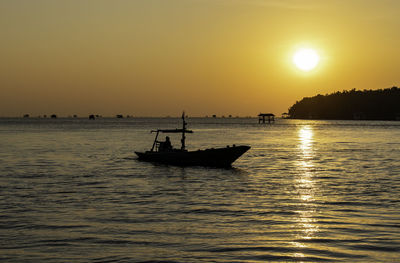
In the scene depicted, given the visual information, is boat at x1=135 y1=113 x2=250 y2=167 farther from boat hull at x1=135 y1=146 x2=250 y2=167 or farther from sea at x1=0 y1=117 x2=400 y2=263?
sea at x1=0 y1=117 x2=400 y2=263

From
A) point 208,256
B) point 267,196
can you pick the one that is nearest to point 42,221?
point 208,256

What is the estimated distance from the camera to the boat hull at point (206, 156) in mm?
46812

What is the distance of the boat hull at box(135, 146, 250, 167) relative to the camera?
154ft

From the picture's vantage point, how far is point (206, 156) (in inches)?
1858

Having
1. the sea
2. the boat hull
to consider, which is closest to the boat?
the boat hull

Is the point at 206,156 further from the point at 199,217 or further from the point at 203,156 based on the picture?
the point at 199,217

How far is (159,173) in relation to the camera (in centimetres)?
4341

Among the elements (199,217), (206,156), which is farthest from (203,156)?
(199,217)

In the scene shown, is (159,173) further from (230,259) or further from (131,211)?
(230,259)

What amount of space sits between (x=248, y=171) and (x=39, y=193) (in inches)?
787

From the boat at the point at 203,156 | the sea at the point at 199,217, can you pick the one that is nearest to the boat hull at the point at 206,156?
the boat at the point at 203,156

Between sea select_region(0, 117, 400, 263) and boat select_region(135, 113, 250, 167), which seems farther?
boat select_region(135, 113, 250, 167)

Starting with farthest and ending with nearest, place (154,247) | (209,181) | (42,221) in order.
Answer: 1. (209,181)
2. (42,221)
3. (154,247)

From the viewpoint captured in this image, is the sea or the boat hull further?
the boat hull
